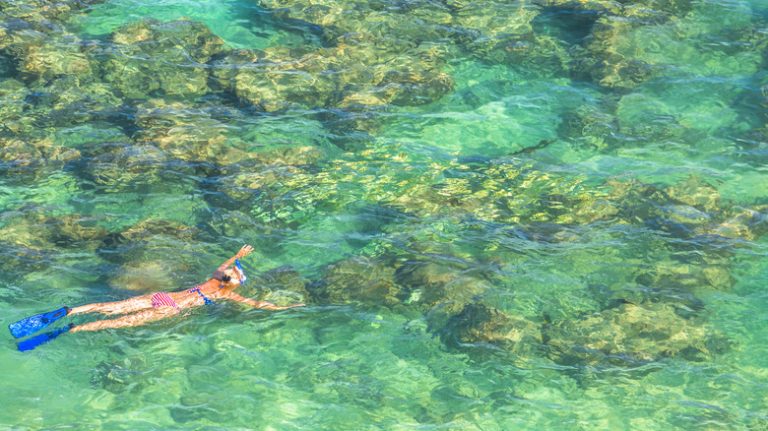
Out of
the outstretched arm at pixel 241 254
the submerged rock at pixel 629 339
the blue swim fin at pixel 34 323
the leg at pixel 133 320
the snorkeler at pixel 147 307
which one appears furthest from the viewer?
the outstretched arm at pixel 241 254

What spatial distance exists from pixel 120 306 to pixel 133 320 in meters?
0.29

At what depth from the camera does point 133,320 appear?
11.1m

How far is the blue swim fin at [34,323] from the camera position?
1048 cm

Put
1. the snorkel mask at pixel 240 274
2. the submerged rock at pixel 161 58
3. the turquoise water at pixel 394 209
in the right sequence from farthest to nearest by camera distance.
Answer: the submerged rock at pixel 161 58, the snorkel mask at pixel 240 274, the turquoise water at pixel 394 209

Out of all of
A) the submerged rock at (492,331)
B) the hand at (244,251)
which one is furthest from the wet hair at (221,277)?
the submerged rock at (492,331)

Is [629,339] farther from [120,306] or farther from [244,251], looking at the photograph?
[120,306]

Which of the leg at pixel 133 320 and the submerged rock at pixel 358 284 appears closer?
the leg at pixel 133 320

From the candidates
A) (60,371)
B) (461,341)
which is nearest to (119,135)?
(60,371)

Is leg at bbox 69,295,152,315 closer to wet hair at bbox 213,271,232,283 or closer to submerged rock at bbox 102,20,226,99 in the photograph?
wet hair at bbox 213,271,232,283

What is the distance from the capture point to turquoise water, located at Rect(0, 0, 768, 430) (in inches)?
407

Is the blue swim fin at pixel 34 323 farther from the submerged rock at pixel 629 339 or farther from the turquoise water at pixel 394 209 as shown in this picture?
the submerged rock at pixel 629 339

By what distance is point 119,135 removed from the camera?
14727 mm

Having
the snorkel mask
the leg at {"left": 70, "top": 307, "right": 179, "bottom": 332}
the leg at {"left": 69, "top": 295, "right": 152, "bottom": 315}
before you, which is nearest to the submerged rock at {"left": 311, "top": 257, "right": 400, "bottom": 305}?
the snorkel mask

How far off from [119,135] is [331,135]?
12.5ft
